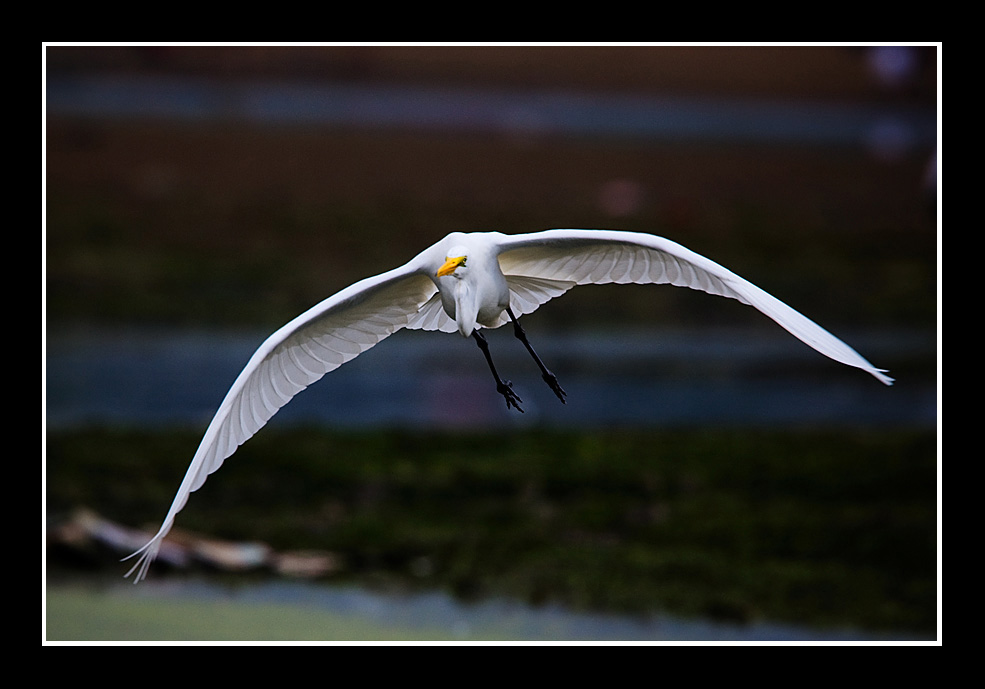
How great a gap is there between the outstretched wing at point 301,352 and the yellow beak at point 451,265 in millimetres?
187

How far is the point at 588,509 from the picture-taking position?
6660 millimetres

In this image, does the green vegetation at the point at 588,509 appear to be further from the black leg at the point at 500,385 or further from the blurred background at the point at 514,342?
the black leg at the point at 500,385

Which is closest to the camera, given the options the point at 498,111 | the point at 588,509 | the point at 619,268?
the point at 619,268

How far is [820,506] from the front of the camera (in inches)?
266

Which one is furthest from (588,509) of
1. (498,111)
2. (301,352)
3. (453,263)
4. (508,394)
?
(498,111)

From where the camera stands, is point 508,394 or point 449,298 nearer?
point 449,298

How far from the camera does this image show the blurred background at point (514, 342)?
5996mm

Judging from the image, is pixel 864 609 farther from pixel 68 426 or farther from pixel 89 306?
pixel 89 306

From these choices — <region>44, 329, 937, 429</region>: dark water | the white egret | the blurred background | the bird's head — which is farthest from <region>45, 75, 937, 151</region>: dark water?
the bird's head

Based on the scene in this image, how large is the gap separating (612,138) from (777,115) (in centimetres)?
170

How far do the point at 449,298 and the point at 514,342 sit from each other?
6.59 metres

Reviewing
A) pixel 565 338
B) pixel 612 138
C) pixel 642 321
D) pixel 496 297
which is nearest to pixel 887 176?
pixel 612 138

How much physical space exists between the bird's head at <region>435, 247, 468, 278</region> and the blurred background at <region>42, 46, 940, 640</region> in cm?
259

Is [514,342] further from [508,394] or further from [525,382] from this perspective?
[508,394]
